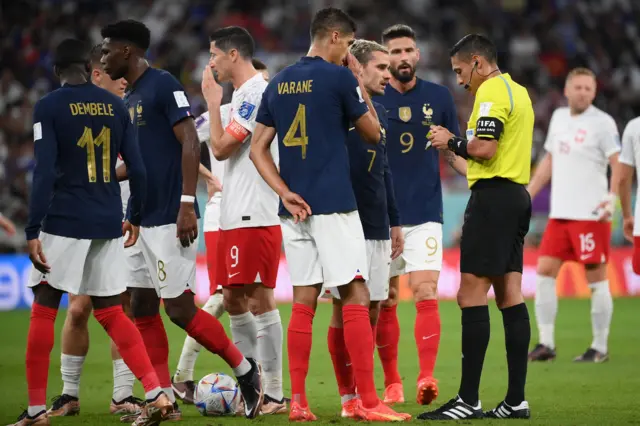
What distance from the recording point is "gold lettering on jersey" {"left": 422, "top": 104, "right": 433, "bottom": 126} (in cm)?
895

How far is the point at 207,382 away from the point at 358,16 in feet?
65.1

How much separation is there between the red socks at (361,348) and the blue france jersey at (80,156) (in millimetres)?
1693

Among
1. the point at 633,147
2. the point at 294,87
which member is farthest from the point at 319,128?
the point at 633,147

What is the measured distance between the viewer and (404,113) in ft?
29.4

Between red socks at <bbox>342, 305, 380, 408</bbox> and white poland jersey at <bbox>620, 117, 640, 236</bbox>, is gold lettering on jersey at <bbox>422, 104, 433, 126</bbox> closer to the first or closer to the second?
white poland jersey at <bbox>620, 117, 640, 236</bbox>

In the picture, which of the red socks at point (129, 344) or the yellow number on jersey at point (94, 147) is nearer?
the red socks at point (129, 344)

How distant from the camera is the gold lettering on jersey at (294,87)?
6957 mm

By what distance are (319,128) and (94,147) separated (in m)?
1.52

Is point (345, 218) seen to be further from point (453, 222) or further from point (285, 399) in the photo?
point (453, 222)

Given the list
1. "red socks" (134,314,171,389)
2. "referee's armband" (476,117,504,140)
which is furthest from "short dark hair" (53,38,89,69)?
"referee's armband" (476,117,504,140)

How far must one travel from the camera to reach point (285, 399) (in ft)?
27.9

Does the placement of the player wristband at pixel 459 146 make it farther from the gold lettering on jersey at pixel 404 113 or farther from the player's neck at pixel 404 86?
the player's neck at pixel 404 86

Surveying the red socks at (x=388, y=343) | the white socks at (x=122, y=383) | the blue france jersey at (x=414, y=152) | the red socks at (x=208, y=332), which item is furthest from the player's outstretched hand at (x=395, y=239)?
the white socks at (x=122, y=383)

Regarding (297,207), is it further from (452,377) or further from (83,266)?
(452,377)
